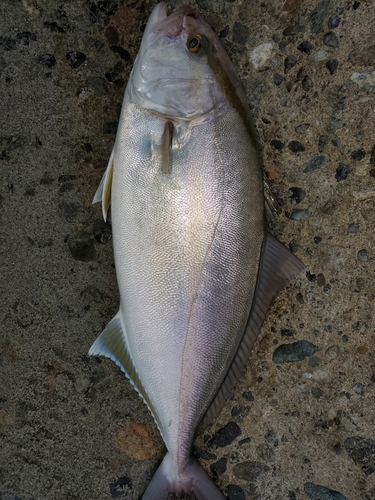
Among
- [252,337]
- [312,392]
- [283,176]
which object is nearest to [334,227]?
[283,176]

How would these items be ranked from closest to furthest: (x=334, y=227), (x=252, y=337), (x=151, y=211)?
(x=151, y=211)
(x=252, y=337)
(x=334, y=227)

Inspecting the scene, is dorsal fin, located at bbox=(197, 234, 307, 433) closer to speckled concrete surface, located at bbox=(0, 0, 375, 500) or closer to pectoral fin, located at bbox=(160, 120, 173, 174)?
speckled concrete surface, located at bbox=(0, 0, 375, 500)

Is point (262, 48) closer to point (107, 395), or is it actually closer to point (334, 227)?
point (334, 227)

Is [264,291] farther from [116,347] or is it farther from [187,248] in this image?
[116,347]

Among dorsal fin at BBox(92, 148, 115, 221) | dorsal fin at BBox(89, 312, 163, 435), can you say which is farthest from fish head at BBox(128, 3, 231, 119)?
dorsal fin at BBox(89, 312, 163, 435)

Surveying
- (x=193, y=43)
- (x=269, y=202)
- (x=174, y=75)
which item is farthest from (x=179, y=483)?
(x=193, y=43)

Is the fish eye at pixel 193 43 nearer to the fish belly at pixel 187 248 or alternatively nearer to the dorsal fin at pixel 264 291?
the fish belly at pixel 187 248
